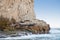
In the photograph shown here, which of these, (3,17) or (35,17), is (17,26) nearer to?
(3,17)

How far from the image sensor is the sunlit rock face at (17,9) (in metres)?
22.5

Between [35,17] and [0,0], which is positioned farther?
[35,17]

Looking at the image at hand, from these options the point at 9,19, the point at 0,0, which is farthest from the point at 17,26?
the point at 0,0

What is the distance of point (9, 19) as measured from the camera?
22.7 meters

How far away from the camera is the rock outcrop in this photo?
2253cm

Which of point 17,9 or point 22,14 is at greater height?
point 17,9

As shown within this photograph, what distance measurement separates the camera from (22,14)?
25.8 meters

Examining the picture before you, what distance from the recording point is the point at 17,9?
25219mm

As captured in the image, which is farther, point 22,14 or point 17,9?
point 22,14

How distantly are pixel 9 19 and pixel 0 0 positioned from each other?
7.47 feet

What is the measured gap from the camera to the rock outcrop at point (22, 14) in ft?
73.9

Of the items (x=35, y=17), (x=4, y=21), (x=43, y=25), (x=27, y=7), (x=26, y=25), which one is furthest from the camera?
(x=35, y=17)

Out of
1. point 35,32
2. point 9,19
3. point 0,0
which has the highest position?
point 0,0

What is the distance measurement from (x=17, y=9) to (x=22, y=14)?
0.98 meters
